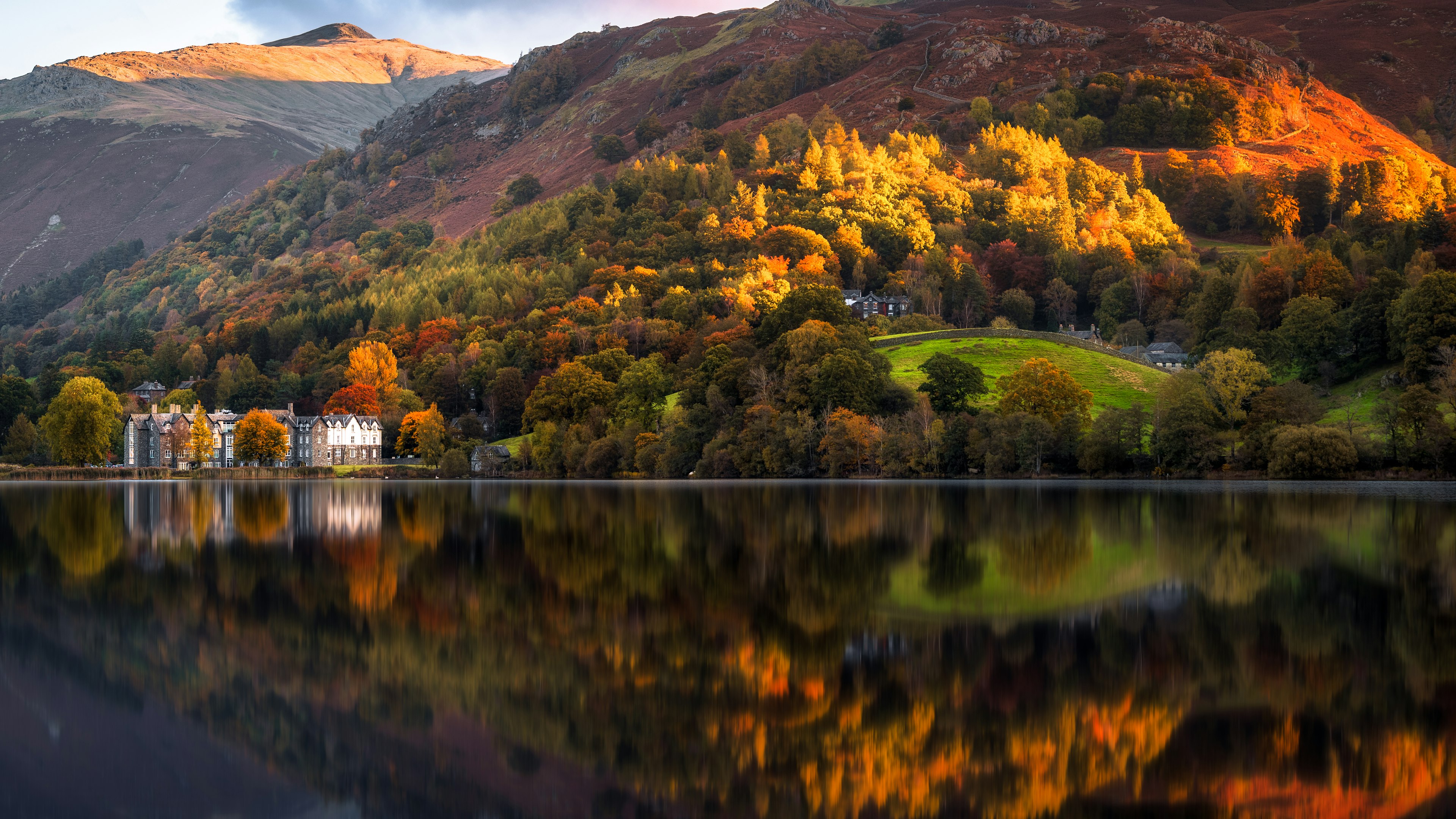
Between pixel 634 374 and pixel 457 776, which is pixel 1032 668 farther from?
pixel 634 374

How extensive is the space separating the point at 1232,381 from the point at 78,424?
298ft

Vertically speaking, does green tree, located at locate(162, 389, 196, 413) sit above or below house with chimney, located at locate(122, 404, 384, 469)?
above

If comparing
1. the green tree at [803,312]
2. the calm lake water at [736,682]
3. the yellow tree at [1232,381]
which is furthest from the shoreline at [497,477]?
the calm lake water at [736,682]

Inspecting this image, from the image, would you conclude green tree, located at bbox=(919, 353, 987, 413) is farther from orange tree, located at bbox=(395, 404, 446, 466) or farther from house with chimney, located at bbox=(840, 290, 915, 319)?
orange tree, located at bbox=(395, 404, 446, 466)

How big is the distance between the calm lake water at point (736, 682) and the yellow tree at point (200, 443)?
95.4 meters

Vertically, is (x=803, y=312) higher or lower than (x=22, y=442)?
higher

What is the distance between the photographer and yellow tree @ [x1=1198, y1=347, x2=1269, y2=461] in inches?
2805

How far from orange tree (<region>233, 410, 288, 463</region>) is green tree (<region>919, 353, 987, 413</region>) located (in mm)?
64245

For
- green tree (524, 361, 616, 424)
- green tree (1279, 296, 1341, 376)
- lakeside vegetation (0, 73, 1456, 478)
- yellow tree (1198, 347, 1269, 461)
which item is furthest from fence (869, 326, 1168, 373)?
green tree (524, 361, 616, 424)

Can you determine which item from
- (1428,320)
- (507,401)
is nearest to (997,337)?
(1428,320)

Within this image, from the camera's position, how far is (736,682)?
10.8 metres

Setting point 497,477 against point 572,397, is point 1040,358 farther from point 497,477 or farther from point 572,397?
point 497,477

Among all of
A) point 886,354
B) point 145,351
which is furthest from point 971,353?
point 145,351

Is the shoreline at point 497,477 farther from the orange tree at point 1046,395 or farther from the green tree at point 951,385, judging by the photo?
the green tree at point 951,385
